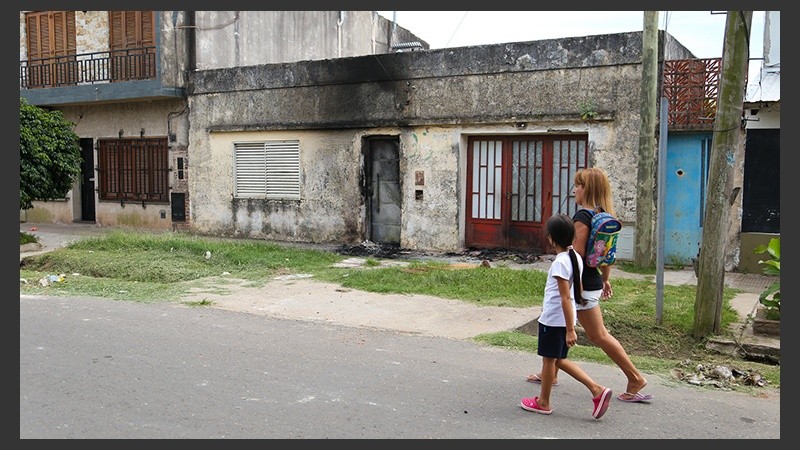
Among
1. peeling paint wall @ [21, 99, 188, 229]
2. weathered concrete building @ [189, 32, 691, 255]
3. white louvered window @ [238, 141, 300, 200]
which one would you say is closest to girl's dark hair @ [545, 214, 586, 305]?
weathered concrete building @ [189, 32, 691, 255]

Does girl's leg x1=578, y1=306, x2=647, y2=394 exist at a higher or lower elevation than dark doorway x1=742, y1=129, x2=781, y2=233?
lower

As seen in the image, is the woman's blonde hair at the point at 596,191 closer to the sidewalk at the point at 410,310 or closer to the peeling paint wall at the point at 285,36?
the sidewalk at the point at 410,310

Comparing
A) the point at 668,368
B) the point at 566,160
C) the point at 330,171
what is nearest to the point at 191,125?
the point at 330,171

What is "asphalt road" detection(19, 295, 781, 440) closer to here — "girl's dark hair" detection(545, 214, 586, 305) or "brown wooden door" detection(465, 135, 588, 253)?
"girl's dark hair" detection(545, 214, 586, 305)

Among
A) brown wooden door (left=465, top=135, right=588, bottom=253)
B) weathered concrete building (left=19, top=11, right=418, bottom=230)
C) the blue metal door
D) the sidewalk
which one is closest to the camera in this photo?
the sidewalk

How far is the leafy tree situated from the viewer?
43.5 feet

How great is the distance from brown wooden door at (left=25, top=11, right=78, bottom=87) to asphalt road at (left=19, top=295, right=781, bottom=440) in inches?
513

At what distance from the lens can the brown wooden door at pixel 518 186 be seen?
507 inches

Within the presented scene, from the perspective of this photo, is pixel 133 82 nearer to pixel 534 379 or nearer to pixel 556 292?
pixel 534 379

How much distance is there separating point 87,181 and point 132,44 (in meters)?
4.27

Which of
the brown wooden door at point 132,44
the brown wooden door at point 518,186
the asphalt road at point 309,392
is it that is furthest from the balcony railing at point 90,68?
the asphalt road at point 309,392

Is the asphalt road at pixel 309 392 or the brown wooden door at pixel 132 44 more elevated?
the brown wooden door at pixel 132 44

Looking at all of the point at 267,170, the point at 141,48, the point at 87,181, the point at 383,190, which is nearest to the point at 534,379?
the point at 383,190

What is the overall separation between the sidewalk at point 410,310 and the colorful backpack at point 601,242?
240 cm
